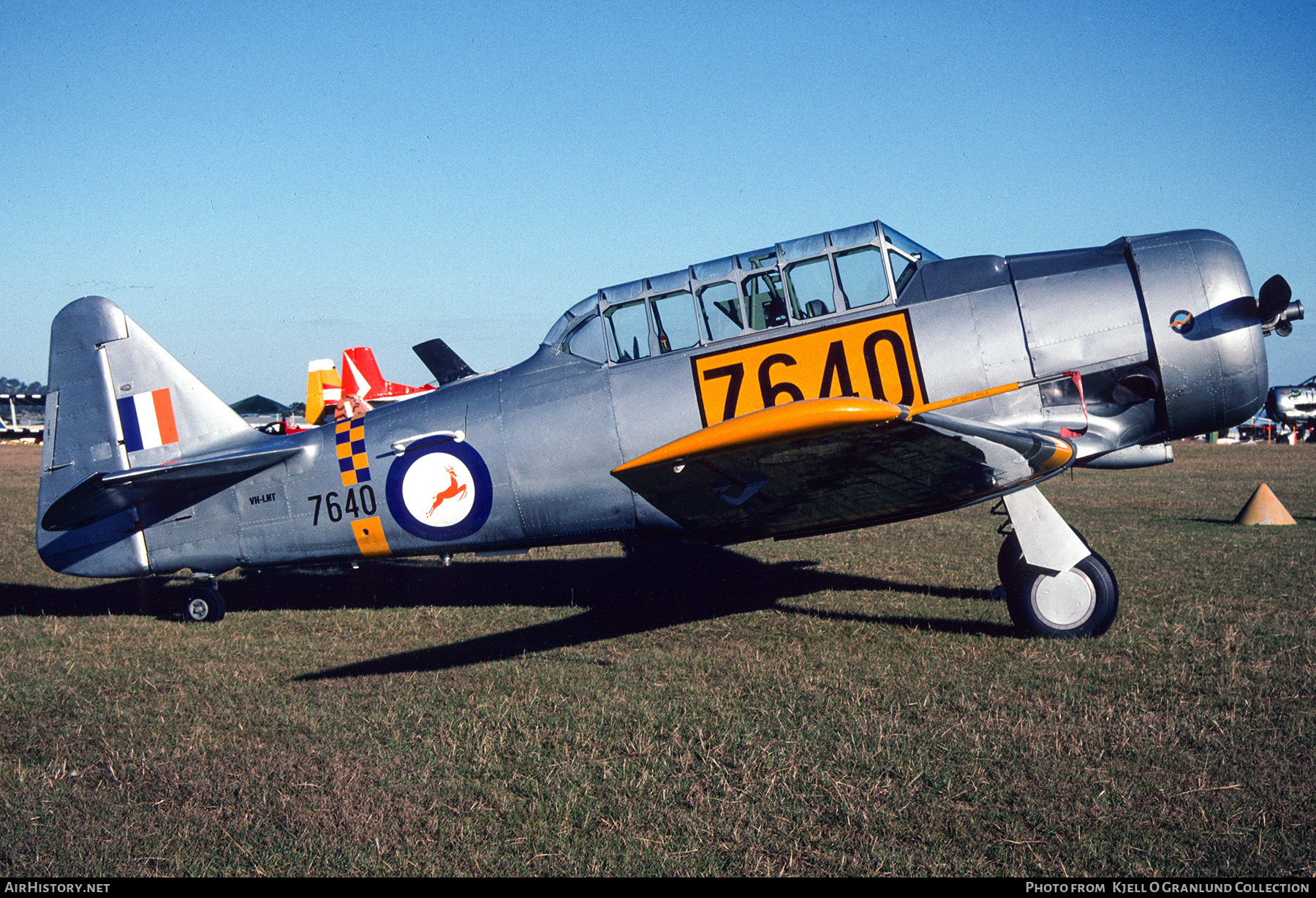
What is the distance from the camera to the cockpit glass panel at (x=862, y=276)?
6004mm

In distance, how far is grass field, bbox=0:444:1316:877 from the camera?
3195 millimetres

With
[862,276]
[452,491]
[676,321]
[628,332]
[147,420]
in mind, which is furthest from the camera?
[147,420]

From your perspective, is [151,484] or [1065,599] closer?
[1065,599]

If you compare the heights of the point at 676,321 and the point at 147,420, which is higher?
the point at 147,420

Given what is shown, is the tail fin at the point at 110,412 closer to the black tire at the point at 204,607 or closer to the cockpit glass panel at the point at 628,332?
the black tire at the point at 204,607

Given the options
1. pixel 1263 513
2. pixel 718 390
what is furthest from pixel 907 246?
pixel 1263 513

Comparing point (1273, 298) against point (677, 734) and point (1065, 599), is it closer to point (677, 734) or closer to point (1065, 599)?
point (1065, 599)

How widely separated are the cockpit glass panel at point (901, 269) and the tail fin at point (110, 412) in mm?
5967

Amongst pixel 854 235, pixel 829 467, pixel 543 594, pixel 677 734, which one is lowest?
pixel 677 734

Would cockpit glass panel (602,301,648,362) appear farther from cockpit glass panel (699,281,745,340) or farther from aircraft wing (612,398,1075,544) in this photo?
aircraft wing (612,398,1075,544)

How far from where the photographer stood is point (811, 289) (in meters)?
6.08

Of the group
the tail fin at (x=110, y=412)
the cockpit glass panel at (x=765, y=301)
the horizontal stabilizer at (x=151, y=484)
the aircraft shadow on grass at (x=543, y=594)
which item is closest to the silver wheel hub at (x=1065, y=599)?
the aircraft shadow on grass at (x=543, y=594)

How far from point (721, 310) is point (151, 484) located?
5.38 metres

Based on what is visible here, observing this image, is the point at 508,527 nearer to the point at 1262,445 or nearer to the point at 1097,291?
the point at 1097,291
